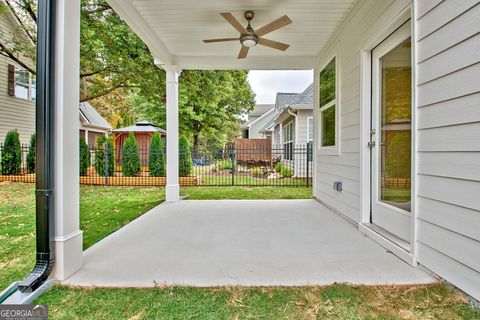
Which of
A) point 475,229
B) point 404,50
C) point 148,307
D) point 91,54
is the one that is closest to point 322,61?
point 404,50

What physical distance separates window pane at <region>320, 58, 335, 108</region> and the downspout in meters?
3.71

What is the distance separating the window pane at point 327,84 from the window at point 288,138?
488cm

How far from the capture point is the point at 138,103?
1470 cm

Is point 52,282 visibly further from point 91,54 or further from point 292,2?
point 91,54

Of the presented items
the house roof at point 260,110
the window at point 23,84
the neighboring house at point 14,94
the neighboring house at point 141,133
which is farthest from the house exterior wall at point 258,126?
the neighboring house at point 14,94

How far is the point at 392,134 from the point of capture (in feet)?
8.54

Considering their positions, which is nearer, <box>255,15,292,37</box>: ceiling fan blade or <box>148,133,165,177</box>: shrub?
<box>255,15,292,37</box>: ceiling fan blade

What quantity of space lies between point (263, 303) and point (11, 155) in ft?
30.3

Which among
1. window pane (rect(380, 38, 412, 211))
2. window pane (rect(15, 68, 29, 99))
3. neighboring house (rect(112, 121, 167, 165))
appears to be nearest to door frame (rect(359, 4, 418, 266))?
window pane (rect(380, 38, 412, 211))

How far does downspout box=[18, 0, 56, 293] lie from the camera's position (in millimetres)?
1710

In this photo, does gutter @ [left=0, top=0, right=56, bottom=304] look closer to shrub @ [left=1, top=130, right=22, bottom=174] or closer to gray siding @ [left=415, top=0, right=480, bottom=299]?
gray siding @ [left=415, top=0, right=480, bottom=299]

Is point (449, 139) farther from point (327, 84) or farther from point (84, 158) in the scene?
point (84, 158)

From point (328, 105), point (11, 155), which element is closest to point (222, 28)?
point (328, 105)

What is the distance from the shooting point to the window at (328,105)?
405 cm
